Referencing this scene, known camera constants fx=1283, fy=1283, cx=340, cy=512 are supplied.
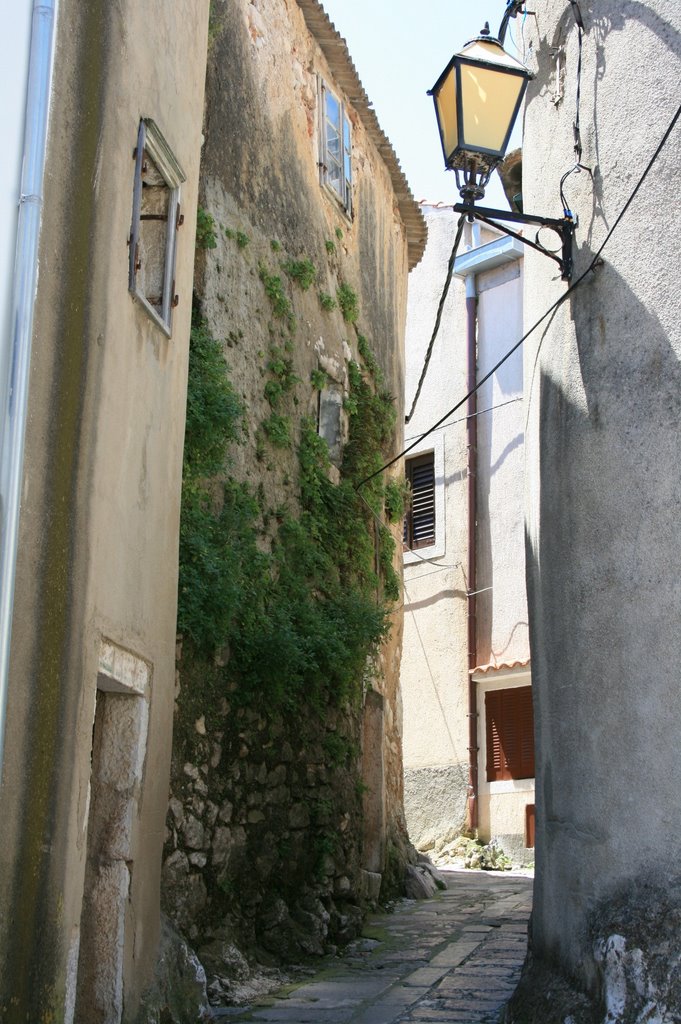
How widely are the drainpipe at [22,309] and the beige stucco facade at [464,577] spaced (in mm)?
10540

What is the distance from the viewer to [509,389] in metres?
16.3

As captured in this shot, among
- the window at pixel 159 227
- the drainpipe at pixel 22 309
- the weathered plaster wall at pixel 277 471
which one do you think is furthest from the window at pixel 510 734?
the drainpipe at pixel 22 309

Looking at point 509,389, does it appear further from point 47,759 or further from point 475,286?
point 47,759

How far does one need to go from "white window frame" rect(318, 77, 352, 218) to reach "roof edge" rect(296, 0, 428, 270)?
0.23 meters

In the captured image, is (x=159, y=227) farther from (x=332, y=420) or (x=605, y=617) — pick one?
(x=332, y=420)

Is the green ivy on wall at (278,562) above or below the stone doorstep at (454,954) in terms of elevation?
above

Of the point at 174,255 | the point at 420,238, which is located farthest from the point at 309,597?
the point at 420,238

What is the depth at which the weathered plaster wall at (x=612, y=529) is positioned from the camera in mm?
5410

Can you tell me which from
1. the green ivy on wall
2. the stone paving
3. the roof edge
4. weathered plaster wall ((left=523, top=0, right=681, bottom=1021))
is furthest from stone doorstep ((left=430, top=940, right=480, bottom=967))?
the roof edge

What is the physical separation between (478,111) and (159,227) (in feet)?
6.46

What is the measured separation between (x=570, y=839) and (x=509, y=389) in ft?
36.3

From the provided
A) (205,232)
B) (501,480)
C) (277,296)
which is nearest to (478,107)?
(205,232)

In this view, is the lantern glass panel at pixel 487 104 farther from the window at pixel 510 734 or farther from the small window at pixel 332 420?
the window at pixel 510 734

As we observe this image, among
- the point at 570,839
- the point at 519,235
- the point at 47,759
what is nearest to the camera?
the point at 47,759
